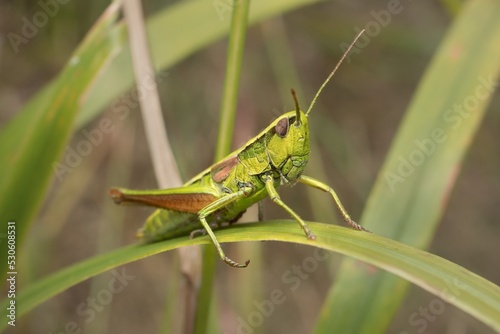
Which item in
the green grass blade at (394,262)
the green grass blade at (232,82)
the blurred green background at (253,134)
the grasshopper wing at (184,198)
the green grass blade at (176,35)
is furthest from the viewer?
the blurred green background at (253,134)

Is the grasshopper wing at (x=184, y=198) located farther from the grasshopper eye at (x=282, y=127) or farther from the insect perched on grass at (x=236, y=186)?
the grasshopper eye at (x=282, y=127)

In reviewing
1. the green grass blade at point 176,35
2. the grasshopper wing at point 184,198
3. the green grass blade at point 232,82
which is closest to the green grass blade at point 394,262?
the green grass blade at point 232,82

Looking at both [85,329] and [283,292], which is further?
[283,292]

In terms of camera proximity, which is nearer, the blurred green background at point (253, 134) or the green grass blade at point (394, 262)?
the green grass blade at point (394, 262)

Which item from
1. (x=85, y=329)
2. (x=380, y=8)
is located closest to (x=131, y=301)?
(x=85, y=329)

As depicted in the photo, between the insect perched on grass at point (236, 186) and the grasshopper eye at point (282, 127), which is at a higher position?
the grasshopper eye at point (282, 127)

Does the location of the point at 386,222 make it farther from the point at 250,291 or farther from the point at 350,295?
the point at 250,291

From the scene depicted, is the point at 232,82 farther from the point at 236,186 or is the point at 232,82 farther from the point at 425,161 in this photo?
the point at 425,161
